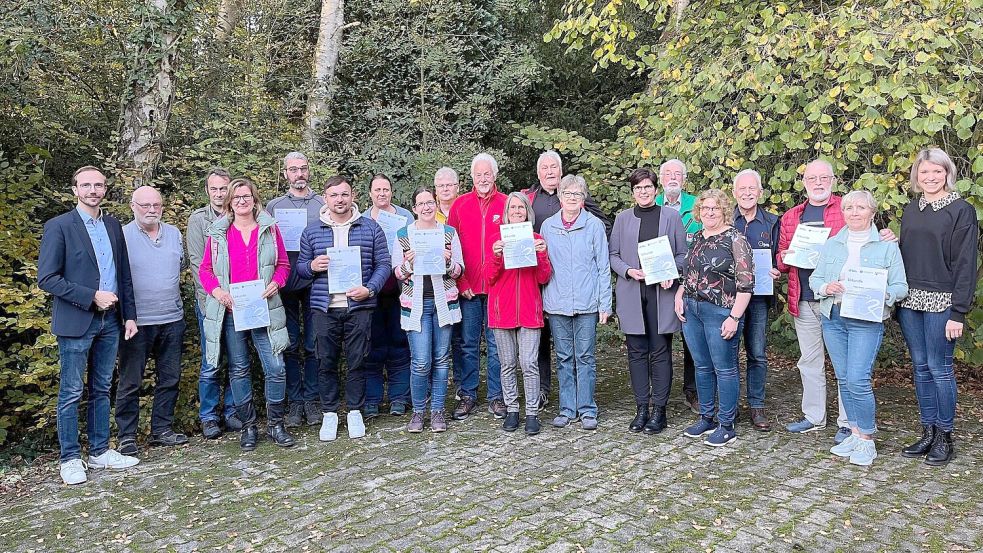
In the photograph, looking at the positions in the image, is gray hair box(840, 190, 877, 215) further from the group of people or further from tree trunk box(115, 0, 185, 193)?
tree trunk box(115, 0, 185, 193)

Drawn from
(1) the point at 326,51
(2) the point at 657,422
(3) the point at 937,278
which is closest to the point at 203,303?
(2) the point at 657,422

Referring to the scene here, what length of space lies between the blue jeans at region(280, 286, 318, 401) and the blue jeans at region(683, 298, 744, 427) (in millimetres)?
3022

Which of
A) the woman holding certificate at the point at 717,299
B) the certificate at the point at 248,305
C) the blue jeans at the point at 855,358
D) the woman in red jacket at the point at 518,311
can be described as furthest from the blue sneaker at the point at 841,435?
the certificate at the point at 248,305

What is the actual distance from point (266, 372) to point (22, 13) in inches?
217

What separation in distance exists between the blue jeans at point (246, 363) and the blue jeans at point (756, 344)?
363 cm

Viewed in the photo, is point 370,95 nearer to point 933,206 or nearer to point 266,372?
point 266,372

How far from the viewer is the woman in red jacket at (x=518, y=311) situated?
553 cm

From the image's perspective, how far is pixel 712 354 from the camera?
538 centimetres

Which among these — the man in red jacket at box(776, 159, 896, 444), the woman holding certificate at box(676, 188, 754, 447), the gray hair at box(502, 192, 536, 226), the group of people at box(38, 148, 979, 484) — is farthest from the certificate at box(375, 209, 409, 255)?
the man in red jacket at box(776, 159, 896, 444)

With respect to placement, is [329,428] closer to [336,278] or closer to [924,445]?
[336,278]

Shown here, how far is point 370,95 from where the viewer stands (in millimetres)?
11742

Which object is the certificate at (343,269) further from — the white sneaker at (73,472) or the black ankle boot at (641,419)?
the black ankle boot at (641,419)

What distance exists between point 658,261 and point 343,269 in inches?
92.2

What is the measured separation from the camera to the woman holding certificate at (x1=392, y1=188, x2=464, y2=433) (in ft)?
18.4
